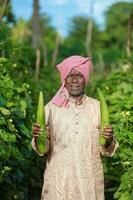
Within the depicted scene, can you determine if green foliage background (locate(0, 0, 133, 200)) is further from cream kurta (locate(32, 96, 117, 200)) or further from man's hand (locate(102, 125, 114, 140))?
man's hand (locate(102, 125, 114, 140))

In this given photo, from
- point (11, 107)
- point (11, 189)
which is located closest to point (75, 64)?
point (11, 107)

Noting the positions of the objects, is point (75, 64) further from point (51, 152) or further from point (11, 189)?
point (11, 189)

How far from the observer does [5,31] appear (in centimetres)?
785

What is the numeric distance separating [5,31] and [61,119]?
9.70ft

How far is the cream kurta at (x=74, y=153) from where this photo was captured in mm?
5094

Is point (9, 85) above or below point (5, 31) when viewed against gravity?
below

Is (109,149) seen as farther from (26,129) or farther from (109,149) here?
(26,129)

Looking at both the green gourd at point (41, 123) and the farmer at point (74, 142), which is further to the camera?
the farmer at point (74, 142)

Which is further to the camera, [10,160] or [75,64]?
[10,160]

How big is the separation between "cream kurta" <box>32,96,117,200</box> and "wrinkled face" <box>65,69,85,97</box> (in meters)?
0.09

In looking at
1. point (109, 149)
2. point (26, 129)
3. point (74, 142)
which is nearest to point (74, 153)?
point (74, 142)

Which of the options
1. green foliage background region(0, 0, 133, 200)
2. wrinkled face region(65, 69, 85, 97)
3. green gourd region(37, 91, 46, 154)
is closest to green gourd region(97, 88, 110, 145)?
wrinkled face region(65, 69, 85, 97)

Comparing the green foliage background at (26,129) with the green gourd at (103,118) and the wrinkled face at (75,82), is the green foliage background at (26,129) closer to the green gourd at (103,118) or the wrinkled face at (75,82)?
the green gourd at (103,118)

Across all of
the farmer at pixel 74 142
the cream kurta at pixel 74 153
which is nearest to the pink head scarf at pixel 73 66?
the farmer at pixel 74 142
